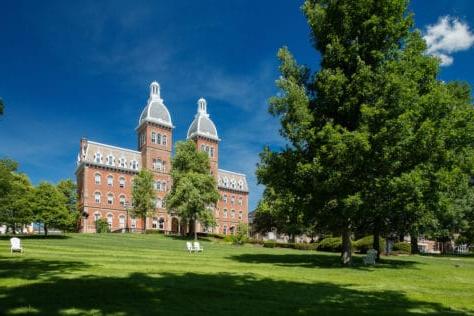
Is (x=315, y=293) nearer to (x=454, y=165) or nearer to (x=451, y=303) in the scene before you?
(x=451, y=303)

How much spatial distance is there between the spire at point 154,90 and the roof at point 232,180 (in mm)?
23102

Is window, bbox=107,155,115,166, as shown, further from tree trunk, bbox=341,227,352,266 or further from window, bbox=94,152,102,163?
tree trunk, bbox=341,227,352,266

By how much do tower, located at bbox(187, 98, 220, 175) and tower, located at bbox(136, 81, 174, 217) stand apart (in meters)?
6.17

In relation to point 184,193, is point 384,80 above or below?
above

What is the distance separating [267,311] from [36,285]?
5.01 meters

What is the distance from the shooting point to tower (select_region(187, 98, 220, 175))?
83875mm

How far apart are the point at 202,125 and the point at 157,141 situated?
Answer: 11165 mm

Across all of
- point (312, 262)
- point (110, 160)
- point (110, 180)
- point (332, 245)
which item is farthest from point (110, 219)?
point (312, 262)

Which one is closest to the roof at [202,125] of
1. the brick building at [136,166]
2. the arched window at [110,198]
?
the brick building at [136,166]

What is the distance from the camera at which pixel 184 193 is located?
53.0 meters

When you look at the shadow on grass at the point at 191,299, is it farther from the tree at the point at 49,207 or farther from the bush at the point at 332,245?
the tree at the point at 49,207

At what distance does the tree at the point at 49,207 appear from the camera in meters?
38.9

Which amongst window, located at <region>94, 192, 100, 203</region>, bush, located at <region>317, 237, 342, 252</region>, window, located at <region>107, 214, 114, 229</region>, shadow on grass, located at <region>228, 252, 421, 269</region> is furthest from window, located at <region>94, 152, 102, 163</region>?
shadow on grass, located at <region>228, 252, 421, 269</region>

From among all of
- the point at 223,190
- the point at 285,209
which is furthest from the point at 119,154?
the point at 285,209
